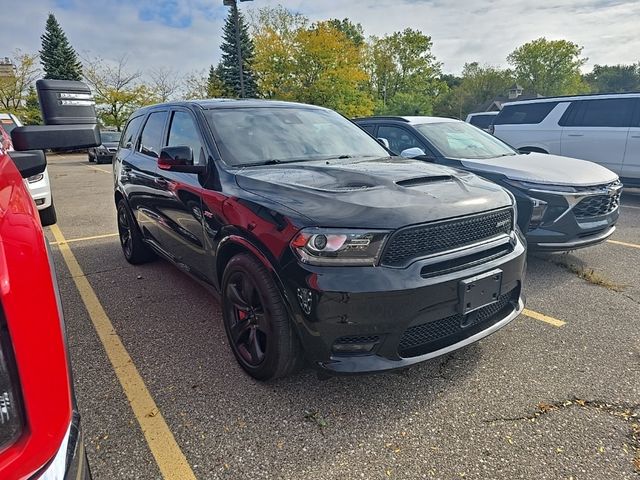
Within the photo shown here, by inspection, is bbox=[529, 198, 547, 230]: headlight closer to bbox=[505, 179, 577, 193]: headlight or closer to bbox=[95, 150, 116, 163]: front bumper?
bbox=[505, 179, 577, 193]: headlight

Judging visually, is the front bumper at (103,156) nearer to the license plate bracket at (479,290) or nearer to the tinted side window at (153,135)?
the tinted side window at (153,135)

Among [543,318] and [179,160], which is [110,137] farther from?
[543,318]

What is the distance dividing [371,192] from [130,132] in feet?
12.2

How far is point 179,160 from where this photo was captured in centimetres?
300

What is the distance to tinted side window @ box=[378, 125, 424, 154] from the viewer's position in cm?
540

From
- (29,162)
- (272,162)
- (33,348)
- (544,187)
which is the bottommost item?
(544,187)

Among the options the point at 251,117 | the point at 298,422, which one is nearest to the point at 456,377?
the point at 298,422

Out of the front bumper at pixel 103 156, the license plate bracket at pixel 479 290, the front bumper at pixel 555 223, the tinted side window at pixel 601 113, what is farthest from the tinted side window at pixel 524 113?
the front bumper at pixel 103 156

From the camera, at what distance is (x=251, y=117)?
3.44 meters

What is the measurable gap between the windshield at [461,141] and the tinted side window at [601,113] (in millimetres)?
3843

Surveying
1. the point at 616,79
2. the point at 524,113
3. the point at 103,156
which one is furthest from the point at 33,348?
the point at 616,79

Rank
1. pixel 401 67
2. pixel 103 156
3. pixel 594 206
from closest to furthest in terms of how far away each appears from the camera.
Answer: pixel 594 206
pixel 103 156
pixel 401 67

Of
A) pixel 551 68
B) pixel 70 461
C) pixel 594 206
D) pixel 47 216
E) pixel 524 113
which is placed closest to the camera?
pixel 70 461

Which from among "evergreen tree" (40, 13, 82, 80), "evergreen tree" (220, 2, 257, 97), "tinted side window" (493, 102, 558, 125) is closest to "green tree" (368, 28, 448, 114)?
"evergreen tree" (220, 2, 257, 97)
